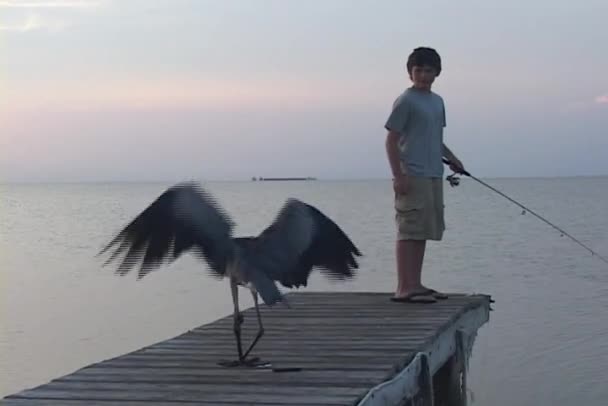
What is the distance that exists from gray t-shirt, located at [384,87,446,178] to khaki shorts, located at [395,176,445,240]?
0.29 feet

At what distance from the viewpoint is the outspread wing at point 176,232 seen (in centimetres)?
577

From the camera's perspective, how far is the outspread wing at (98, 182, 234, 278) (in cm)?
577

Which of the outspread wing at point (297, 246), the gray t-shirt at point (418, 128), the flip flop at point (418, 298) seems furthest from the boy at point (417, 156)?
the outspread wing at point (297, 246)

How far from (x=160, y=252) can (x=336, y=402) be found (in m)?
1.39

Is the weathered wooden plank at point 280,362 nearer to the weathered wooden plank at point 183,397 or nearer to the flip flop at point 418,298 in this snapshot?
the weathered wooden plank at point 183,397

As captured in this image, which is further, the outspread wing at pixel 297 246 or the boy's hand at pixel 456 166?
the boy's hand at pixel 456 166

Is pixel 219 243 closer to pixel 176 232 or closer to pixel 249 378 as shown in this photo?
pixel 176 232

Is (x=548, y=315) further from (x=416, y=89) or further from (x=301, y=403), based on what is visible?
(x=301, y=403)

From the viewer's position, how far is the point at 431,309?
27.5 ft

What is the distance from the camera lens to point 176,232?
5859 millimetres

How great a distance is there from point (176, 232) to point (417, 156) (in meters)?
2.86

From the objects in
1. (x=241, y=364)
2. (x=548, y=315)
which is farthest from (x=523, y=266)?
(x=241, y=364)

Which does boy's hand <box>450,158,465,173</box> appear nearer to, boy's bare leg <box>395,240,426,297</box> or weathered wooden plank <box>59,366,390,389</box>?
boy's bare leg <box>395,240,426,297</box>

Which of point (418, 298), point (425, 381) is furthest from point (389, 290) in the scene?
point (425, 381)
